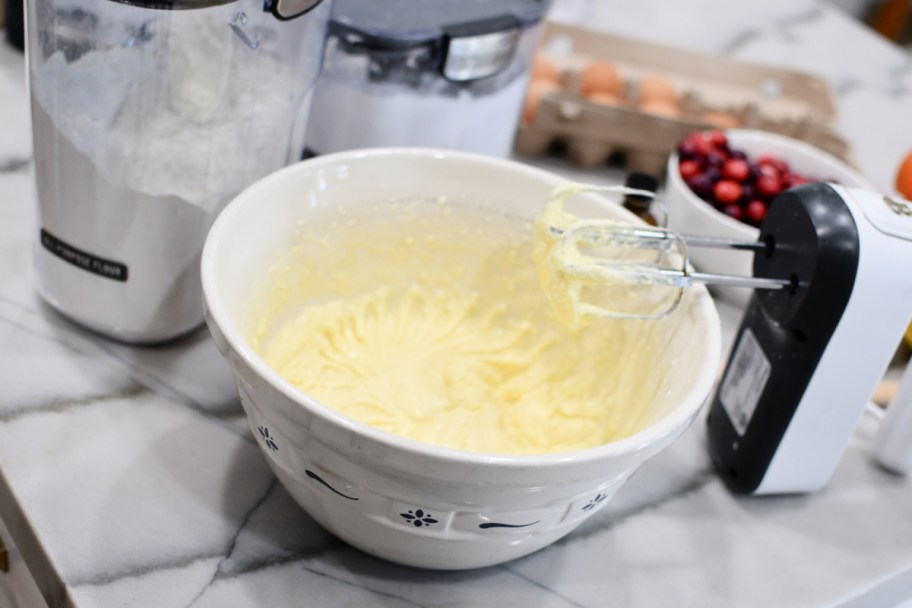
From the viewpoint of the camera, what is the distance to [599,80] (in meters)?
1.03

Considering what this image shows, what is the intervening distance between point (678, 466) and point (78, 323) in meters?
0.46

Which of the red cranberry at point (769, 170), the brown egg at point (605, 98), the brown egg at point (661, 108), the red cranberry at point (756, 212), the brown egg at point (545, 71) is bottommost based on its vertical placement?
the brown egg at point (605, 98)

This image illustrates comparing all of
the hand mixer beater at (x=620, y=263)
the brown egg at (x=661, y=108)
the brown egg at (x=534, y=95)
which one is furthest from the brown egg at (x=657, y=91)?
the hand mixer beater at (x=620, y=263)

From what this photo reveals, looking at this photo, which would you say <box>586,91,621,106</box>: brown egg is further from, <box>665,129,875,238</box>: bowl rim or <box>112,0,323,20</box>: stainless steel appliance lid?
<box>112,0,323,20</box>: stainless steel appliance lid

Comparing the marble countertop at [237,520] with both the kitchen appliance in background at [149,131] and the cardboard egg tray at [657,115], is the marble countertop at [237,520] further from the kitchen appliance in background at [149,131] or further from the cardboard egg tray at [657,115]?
the cardboard egg tray at [657,115]

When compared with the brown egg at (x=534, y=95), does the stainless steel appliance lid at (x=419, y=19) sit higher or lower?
higher

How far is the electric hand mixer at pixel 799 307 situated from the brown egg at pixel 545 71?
437 millimetres

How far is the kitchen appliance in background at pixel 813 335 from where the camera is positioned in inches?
21.6

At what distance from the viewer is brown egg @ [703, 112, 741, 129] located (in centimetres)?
101

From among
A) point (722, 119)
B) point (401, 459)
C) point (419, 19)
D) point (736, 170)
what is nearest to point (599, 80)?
point (722, 119)

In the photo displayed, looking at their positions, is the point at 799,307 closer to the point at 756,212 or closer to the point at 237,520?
the point at 756,212

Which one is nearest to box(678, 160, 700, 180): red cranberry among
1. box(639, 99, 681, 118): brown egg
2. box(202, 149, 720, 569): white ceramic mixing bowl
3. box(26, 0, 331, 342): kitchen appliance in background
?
box(639, 99, 681, 118): brown egg

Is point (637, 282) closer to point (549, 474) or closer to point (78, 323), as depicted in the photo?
point (549, 474)

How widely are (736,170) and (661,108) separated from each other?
213 mm
